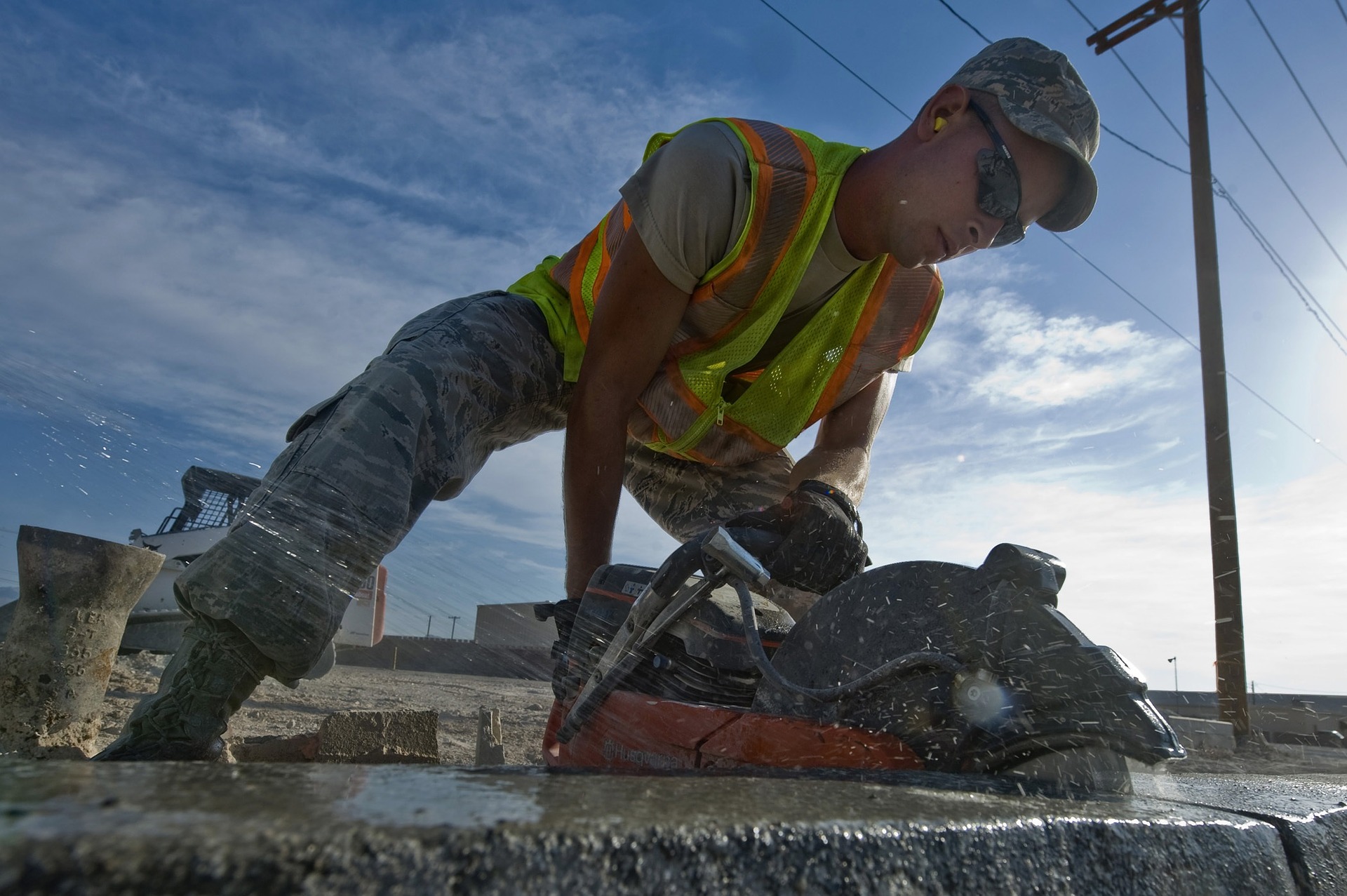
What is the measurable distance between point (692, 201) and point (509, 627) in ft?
51.7

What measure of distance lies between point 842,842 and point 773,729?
1.98 ft

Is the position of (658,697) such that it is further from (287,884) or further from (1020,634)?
(287,884)

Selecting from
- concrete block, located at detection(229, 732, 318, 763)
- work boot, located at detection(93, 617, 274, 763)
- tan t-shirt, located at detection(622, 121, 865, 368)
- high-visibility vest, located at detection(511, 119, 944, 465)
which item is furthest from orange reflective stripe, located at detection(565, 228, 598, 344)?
concrete block, located at detection(229, 732, 318, 763)

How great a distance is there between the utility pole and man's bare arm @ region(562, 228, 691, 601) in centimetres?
876

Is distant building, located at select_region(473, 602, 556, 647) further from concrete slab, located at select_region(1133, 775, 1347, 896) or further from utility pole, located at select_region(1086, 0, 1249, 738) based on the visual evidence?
concrete slab, located at select_region(1133, 775, 1347, 896)

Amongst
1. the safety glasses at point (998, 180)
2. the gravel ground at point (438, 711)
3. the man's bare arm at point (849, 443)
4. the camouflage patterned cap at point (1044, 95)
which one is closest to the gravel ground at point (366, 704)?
the gravel ground at point (438, 711)

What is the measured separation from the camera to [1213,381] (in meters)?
9.47

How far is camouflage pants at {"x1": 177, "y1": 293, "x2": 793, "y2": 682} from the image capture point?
1.79m

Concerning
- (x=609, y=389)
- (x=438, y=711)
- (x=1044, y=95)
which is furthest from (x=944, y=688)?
(x=438, y=711)

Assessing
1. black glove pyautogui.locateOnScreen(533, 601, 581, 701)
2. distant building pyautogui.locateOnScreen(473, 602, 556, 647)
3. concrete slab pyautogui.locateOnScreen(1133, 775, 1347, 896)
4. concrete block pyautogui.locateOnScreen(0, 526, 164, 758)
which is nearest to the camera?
concrete slab pyautogui.locateOnScreen(1133, 775, 1347, 896)

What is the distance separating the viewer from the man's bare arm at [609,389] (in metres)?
2.34

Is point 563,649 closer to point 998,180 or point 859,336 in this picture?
point 859,336

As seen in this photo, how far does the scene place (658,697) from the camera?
1.70 metres

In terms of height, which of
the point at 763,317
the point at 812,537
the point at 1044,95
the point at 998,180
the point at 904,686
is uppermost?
the point at 1044,95
